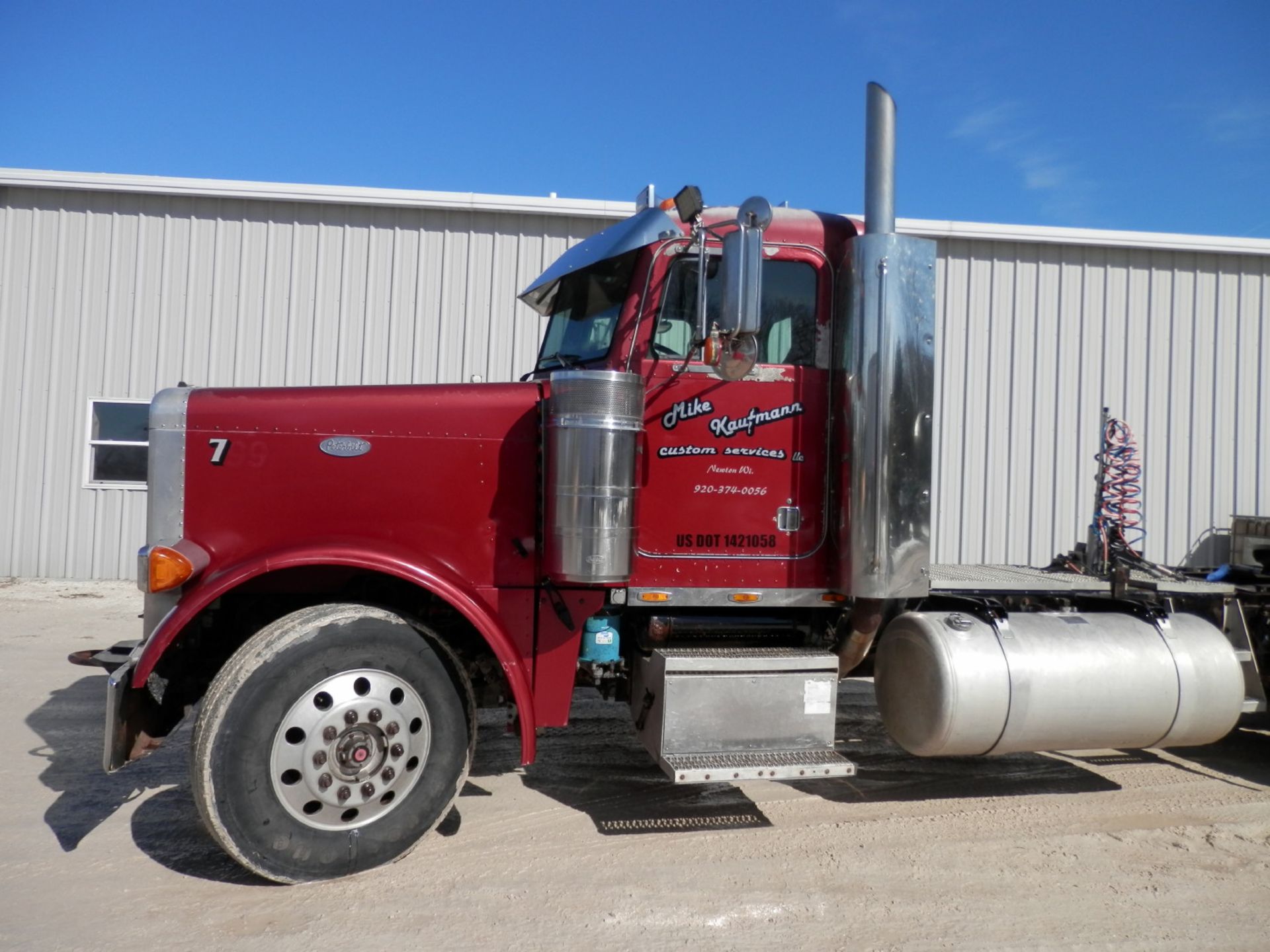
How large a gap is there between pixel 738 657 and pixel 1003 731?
129 centimetres

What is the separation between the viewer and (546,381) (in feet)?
13.2

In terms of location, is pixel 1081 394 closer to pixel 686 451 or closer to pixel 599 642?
pixel 686 451

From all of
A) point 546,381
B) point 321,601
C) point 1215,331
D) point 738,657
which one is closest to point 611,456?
point 546,381

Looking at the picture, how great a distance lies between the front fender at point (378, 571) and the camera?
11.1 ft

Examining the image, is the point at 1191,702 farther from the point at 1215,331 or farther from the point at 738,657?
the point at 1215,331

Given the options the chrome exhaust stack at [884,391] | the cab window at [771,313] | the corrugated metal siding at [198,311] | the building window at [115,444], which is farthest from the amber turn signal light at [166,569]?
the building window at [115,444]

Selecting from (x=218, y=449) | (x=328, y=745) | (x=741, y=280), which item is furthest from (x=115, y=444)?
(x=741, y=280)

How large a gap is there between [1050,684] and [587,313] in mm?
2794

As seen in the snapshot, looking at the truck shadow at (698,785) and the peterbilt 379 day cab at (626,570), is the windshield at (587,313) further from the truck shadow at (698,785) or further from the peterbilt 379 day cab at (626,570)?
the truck shadow at (698,785)

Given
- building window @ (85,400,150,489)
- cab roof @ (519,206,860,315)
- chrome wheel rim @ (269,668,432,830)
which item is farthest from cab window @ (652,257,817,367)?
building window @ (85,400,150,489)

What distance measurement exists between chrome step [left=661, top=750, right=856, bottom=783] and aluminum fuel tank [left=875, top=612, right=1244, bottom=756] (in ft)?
1.91

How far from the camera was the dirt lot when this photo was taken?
3.12 m

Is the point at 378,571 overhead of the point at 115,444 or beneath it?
beneath

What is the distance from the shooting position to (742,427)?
4.09 metres
